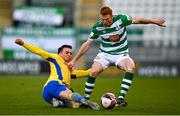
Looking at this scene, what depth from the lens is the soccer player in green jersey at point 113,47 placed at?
12500mm

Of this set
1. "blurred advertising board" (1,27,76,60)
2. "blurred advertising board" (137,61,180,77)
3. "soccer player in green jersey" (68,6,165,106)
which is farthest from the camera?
"blurred advertising board" (1,27,76,60)

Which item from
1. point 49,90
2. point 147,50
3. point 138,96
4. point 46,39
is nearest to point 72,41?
point 46,39

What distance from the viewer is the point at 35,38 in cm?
3072

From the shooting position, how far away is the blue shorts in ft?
39.4

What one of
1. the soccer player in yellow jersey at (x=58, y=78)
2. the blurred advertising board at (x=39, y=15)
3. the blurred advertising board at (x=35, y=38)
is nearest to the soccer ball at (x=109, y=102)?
the soccer player in yellow jersey at (x=58, y=78)

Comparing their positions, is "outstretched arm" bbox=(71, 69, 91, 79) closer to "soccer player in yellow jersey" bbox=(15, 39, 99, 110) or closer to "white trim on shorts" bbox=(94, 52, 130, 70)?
"soccer player in yellow jersey" bbox=(15, 39, 99, 110)

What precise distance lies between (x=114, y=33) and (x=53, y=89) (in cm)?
159

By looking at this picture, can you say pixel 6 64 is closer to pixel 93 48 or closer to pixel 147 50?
pixel 93 48

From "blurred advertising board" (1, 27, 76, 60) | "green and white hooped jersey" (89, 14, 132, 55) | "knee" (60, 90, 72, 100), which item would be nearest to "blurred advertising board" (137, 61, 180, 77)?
"blurred advertising board" (1, 27, 76, 60)

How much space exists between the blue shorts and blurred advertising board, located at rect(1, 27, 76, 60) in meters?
17.6

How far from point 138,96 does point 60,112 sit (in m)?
5.35

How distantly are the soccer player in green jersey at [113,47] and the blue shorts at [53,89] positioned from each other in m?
0.47

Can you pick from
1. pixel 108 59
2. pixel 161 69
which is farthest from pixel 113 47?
pixel 161 69

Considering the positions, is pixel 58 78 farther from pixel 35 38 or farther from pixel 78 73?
pixel 35 38
